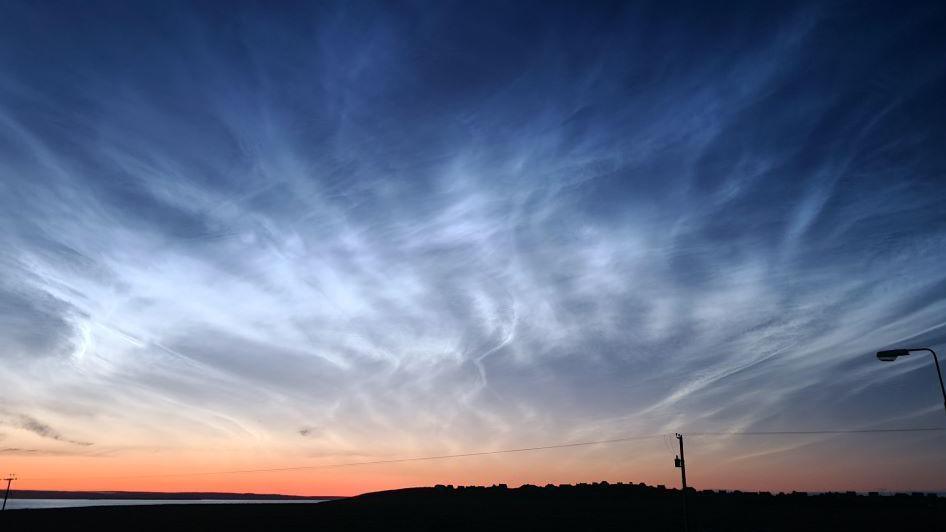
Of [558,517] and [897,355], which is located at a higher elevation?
[897,355]

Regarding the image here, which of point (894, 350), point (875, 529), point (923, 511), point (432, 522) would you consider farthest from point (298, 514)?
point (923, 511)

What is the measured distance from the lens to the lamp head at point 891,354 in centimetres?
2258

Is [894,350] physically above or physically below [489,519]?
above

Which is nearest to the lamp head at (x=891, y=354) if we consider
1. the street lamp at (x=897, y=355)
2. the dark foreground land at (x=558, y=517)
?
the street lamp at (x=897, y=355)

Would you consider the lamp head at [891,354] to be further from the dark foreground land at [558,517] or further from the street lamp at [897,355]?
the dark foreground land at [558,517]

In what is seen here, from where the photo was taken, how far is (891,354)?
2281 cm

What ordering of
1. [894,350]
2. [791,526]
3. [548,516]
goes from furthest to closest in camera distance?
[548,516]
[791,526]
[894,350]

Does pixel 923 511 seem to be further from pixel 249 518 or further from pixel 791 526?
pixel 249 518

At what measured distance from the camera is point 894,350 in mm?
22859

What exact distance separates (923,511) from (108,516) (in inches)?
6058

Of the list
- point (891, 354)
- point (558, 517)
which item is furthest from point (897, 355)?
point (558, 517)

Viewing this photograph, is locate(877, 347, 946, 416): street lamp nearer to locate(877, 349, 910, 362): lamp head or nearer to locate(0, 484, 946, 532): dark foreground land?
locate(877, 349, 910, 362): lamp head

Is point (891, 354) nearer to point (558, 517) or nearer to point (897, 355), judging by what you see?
point (897, 355)

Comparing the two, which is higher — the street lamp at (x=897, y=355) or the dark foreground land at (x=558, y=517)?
the street lamp at (x=897, y=355)
